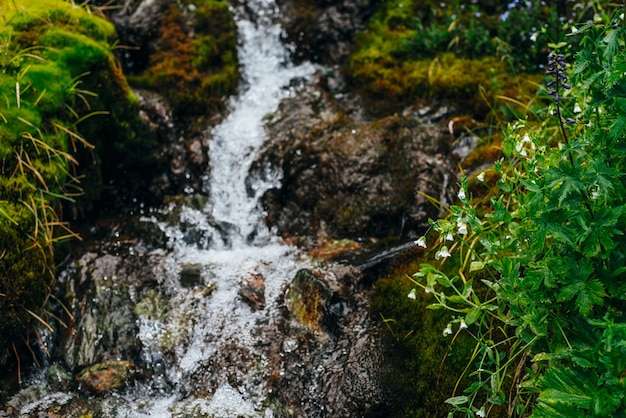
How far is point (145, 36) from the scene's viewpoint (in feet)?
21.8

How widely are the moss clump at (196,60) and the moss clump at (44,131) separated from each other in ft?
2.73

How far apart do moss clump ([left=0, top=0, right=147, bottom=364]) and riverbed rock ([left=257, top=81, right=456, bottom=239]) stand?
1534 millimetres

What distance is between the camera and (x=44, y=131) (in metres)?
4.48

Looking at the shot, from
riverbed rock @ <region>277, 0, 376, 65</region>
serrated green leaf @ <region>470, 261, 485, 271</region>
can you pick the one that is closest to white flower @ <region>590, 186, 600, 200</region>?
serrated green leaf @ <region>470, 261, 485, 271</region>

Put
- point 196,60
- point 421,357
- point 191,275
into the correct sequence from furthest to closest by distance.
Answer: point 196,60, point 191,275, point 421,357

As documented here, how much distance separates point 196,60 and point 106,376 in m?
3.95

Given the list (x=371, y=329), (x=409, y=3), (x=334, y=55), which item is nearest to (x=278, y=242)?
(x=371, y=329)

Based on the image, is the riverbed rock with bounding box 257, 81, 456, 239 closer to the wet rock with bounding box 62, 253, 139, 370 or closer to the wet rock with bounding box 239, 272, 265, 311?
the wet rock with bounding box 239, 272, 265, 311

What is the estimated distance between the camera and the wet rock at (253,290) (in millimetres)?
4418

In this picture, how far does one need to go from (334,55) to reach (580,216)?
5388 mm

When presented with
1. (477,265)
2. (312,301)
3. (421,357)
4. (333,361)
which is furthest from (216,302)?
(477,265)

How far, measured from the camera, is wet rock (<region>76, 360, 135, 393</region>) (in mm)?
3885

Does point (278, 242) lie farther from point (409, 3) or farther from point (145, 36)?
point (409, 3)

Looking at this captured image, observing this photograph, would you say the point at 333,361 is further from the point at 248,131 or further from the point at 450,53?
the point at 450,53
